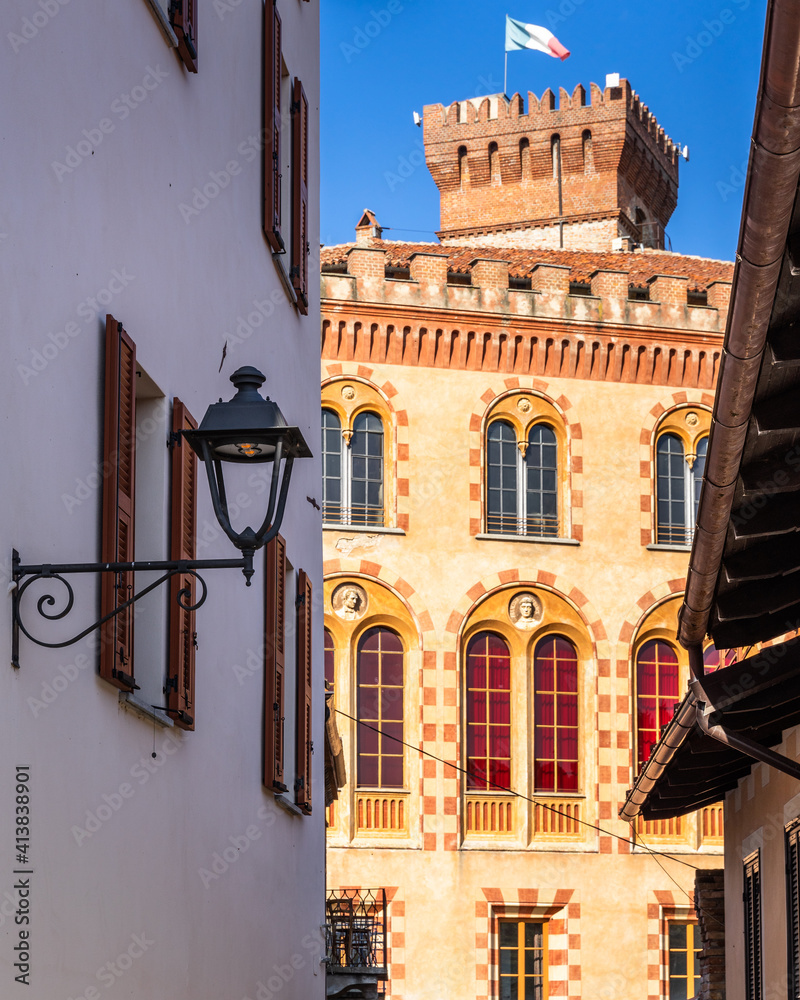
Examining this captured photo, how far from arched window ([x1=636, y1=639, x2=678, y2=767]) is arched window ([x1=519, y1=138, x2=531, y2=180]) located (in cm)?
1964

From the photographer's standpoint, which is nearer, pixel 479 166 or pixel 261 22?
pixel 261 22

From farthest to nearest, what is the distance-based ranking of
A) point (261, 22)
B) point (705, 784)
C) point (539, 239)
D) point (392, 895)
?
point (539, 239)
point (392, 895)
point (705, 784)
point (261, 22)

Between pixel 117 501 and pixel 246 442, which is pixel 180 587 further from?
pixel 246 442

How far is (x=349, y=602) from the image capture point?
29.6m

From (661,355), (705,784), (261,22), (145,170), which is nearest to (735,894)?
(705,784)

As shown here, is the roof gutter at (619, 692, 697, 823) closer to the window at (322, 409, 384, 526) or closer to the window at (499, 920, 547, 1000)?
the window at (499, 920, 547, 1000)

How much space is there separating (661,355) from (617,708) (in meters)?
6.70

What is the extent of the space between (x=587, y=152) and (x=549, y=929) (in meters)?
24.4

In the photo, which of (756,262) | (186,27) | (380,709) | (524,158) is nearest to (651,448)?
(380,709)

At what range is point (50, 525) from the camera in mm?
5508

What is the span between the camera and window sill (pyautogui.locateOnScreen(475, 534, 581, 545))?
3028 centimetres

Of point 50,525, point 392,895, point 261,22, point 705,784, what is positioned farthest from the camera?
point 392,895

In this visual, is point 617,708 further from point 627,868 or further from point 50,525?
point 50,525

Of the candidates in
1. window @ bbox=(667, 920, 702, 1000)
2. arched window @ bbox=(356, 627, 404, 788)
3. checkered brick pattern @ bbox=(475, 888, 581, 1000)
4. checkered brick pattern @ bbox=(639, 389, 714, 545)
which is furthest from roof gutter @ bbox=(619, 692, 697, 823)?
checkered brick pattern @ bbox=(639, 389, 714, 545)
